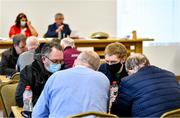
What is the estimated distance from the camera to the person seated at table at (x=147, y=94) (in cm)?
308

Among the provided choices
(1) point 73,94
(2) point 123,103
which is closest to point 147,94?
(2) point 123,103

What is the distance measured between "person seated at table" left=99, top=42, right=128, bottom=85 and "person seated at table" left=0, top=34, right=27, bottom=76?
199 centimetres

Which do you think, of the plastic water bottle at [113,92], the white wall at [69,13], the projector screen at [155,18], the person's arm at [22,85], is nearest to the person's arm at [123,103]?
the plastic water bottle at [113,92]

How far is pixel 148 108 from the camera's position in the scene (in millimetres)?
3090

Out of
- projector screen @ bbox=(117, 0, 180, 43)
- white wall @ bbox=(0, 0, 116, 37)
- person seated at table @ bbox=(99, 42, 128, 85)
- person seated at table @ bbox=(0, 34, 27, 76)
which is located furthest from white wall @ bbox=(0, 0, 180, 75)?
person seated at table @ bbox=(99, 42, 128, 85)

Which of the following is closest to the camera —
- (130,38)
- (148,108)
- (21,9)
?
(148,108)

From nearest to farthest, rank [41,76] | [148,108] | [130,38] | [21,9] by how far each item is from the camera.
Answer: [148,108], [41,76], [130,38], [21,9]

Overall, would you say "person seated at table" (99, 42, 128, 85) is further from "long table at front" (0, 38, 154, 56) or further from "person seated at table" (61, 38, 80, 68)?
"long table at front" (0, 38, 154, 56)

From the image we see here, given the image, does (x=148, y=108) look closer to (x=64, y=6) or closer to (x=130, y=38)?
(x=130, y=38)

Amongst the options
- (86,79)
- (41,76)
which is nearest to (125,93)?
(86,79)

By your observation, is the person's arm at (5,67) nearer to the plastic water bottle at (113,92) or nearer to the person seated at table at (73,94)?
the plastic water bottle at (113,92)

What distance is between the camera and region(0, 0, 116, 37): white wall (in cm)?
1010

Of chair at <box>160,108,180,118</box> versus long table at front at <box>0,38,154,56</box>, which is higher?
chair at <box>160,108,180,118</box>

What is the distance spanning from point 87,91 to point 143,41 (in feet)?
21.9
